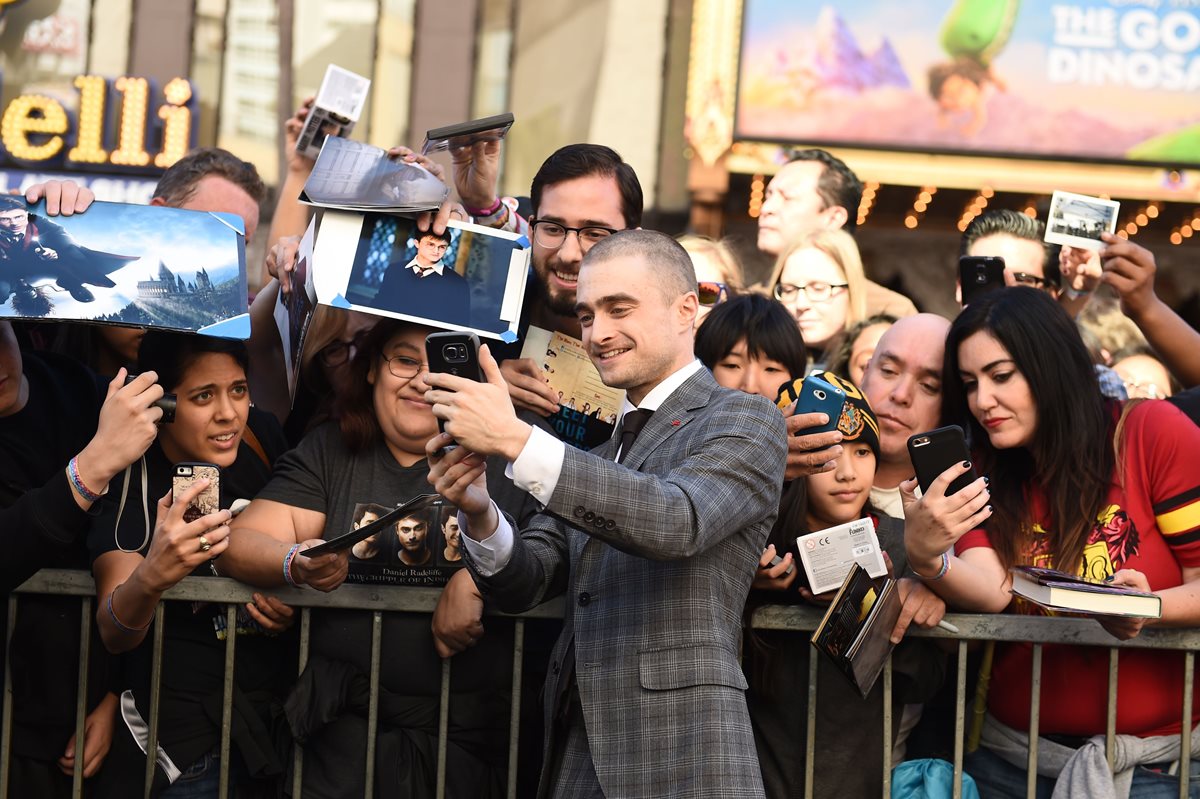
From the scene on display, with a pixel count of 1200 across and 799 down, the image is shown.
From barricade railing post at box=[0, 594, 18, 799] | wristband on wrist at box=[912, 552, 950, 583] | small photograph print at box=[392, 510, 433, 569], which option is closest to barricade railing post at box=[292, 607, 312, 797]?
small photograph print at box=[392, 510, 433, 569]

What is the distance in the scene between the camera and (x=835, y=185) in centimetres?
638

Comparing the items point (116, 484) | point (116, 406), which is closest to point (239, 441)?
point (116, 484)

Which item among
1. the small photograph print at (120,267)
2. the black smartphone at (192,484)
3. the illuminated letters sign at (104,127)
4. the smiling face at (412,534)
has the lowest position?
the smiling face at (412,534)

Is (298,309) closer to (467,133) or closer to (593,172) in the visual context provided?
(467,133)

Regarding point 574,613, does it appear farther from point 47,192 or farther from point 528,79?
point 528,79

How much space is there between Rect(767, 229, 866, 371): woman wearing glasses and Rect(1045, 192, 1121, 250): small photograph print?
101 centimetres

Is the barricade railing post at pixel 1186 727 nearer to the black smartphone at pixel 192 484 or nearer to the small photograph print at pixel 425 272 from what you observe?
the small photograph print at pixel 425 272

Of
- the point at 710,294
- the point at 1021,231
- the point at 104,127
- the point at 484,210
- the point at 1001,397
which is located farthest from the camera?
the point at 104,127

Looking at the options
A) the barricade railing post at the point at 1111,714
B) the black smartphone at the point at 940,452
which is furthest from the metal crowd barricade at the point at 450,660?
A: the black smartphone at the point at 940,452

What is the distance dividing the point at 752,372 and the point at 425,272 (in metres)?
1.11

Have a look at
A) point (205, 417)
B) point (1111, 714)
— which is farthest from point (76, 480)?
point (1111, 714)

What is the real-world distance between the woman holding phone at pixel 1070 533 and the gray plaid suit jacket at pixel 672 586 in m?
0.63

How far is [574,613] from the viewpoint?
3592 millimetres

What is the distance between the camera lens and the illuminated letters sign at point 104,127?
16031 millimetres
